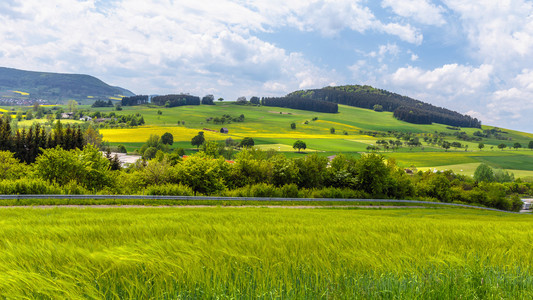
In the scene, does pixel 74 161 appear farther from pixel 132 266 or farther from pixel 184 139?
pixel 184 139

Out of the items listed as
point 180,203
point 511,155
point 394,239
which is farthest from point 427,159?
point 394,239

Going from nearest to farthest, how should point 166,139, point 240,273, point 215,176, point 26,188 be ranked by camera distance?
point 240,273 → point 26,188 → point 215,176 → point 166,139

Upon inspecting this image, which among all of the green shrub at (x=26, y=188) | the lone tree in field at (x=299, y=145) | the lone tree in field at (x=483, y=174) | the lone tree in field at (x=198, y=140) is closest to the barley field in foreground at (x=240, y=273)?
the green shrub at (x=26, y=188)

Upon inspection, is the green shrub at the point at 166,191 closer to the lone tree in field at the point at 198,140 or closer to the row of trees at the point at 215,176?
the row of trees at the point at 215,176

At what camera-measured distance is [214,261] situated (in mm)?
3162

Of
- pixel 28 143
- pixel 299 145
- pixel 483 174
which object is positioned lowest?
pixel 483 174

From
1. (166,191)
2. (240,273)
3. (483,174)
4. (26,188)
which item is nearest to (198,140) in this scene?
(166,191)

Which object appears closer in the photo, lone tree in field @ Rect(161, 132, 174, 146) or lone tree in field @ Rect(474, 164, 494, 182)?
lone tree in field @ Rect(474, 164, 494, 182)

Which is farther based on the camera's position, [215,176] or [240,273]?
[215,176]

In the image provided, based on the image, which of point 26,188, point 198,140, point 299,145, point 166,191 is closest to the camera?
point 26,188

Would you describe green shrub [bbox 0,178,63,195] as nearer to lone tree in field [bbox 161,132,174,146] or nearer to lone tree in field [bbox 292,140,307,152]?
lone tree in field [bbox 292,140,307,152]

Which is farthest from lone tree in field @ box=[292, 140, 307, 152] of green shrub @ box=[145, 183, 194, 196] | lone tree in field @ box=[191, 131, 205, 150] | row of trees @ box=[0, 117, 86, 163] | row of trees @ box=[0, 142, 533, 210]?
green shrub @ box=[145, 183, 194, 196]

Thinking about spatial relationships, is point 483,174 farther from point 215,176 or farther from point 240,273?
point 240,273

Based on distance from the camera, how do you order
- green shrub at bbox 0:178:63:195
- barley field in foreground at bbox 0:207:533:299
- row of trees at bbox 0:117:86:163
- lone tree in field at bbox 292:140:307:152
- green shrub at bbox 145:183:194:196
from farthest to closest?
lone tree in field at bbox 292:140:307:152, row of trees at bbox 0:117:86:163, green shrub at bbox 145:183:194:196, green shrub at bbox 0:178:63:195, barley field in foreground at bbox 0:207:533:299
